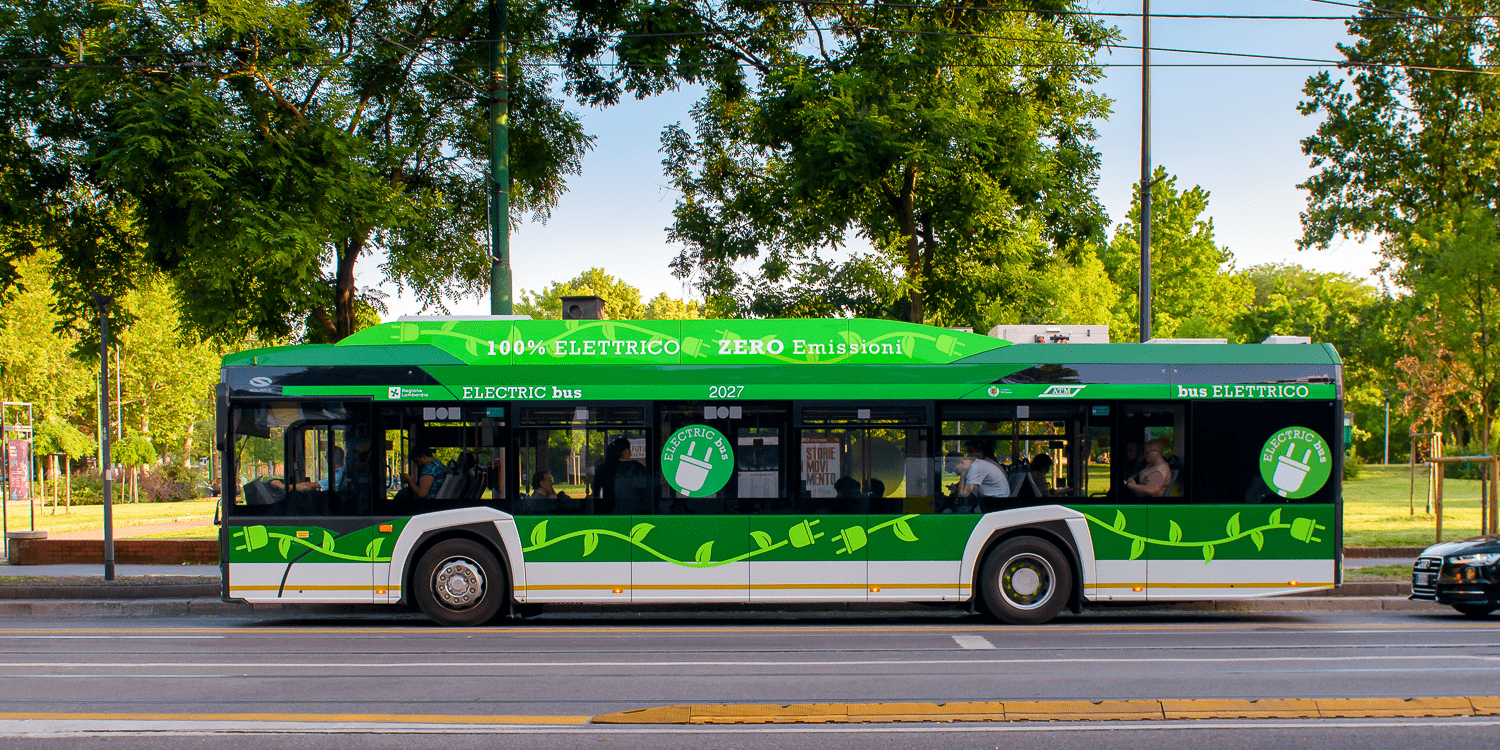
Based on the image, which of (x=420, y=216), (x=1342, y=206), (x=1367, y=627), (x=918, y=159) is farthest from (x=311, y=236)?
(x=1342, y=206)

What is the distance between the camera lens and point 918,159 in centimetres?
1598

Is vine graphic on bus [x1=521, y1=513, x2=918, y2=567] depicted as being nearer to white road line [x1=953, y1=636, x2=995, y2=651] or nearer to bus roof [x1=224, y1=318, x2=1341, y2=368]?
white road line [x1=953, y1=636, x2=995, y2=651]

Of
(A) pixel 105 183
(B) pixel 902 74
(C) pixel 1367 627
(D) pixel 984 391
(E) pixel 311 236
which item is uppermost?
(B) pixel 902 74

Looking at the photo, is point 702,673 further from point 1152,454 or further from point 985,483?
point 1152,454

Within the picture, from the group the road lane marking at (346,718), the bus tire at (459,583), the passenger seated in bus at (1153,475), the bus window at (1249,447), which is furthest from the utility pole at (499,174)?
the bus window at (1249,447)

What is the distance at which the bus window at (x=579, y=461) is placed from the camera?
11.2 meters

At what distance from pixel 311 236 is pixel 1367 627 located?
13393 millimetres

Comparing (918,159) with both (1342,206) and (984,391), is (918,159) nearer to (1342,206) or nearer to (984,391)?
(984,391)

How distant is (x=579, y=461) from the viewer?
1130cm

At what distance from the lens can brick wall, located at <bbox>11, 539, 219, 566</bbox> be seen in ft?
55.3

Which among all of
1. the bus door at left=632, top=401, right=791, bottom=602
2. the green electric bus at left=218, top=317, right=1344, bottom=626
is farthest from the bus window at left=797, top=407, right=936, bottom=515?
the bus door at left=632, top=401, right=791, bottom=602

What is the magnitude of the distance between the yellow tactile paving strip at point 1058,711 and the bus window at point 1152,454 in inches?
170

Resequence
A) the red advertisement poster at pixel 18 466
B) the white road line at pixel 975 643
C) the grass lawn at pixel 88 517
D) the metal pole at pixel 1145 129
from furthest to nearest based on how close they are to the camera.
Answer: the grass lawn at pixel 88 517 < the red advertisement poster at pixel 18 466 < the metal pole at pixel 1145 129 < the white road line at pixel 975 643

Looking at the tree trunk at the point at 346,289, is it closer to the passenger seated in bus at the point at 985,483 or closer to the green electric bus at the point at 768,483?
the green electric bus at the point at 768,483
